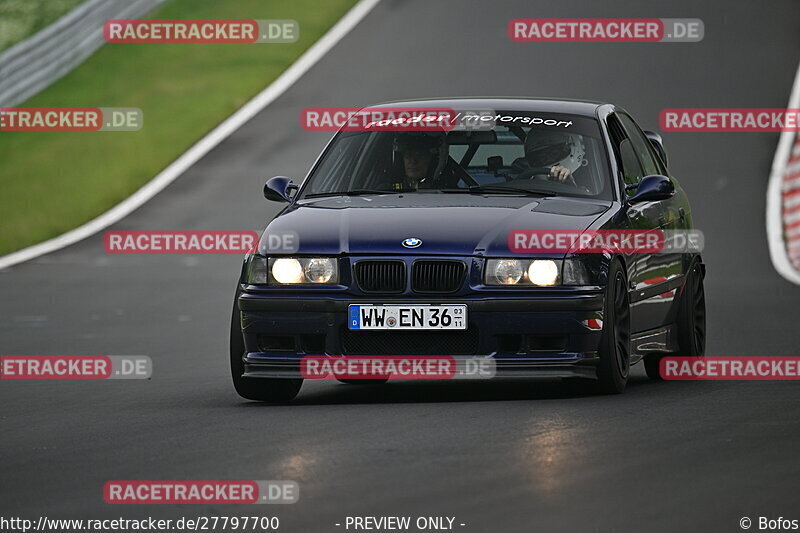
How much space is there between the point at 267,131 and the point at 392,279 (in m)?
17.3

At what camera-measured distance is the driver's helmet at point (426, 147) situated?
10.9 meters

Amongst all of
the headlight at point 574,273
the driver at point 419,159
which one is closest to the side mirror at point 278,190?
the driver at point 419,159

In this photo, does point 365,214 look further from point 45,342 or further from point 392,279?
point 45,342

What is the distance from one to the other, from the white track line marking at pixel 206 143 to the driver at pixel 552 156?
11.0 meters

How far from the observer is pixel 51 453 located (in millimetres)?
8445

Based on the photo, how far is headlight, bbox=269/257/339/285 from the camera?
979 cm

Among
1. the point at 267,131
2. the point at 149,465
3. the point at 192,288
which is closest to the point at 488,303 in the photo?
the point at 149,465

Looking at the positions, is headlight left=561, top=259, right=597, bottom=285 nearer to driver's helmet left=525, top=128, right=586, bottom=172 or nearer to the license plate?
the license plate

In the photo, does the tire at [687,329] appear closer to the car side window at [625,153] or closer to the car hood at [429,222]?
the car side window at [625,153]

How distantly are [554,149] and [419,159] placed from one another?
0.78 meters

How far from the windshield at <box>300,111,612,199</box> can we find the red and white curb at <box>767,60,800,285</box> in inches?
318

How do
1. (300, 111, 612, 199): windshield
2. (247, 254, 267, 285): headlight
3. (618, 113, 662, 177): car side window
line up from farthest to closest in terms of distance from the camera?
(618, 113, 662, 177): car side window, (300, 111, 612, 199): windshield, (247, 254, 267, 285): headlight
